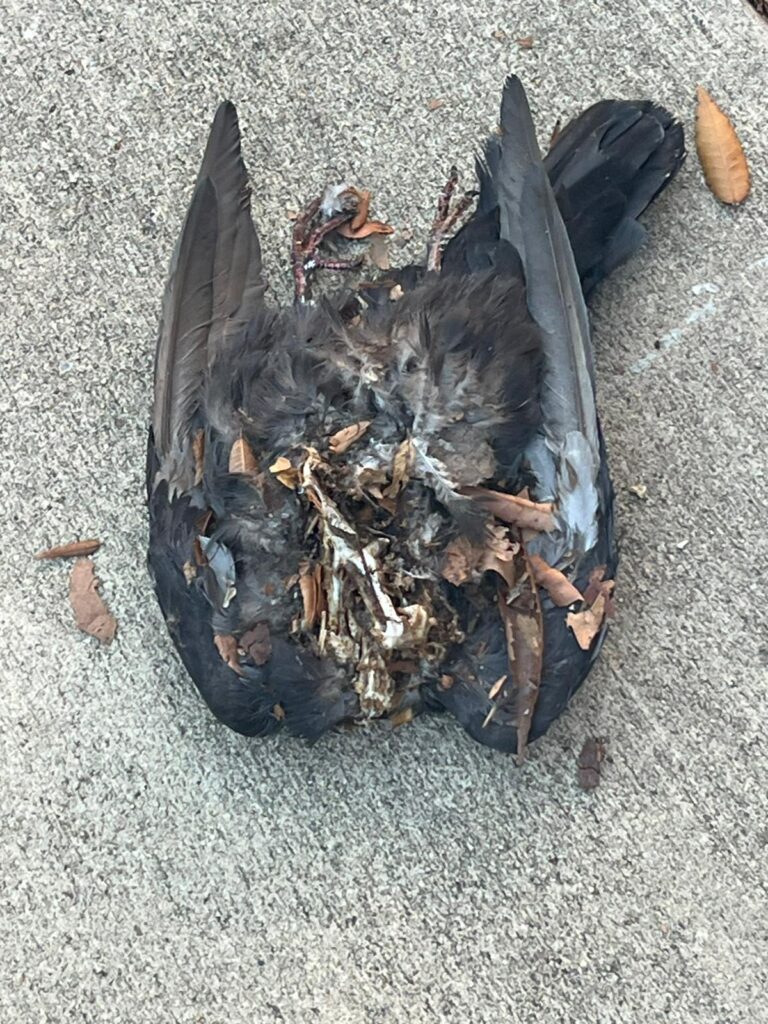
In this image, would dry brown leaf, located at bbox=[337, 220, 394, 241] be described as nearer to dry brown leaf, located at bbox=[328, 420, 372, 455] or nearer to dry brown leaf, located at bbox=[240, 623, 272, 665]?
dry brown leaf, located at bbox=[328, 420, 372, 455]

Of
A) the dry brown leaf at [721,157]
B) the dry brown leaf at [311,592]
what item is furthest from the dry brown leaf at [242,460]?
the dry brown leaf at [721,157]

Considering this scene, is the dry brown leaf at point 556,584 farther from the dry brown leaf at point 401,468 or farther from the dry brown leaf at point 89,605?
the dry brown leaf at point 89,605

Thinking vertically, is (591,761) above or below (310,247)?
below

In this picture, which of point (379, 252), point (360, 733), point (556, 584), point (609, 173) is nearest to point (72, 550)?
point (360, 733)

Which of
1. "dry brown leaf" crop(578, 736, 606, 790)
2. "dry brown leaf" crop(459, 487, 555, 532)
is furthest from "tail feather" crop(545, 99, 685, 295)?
"dry brown leaf" crop(578, 736, 606, 790)

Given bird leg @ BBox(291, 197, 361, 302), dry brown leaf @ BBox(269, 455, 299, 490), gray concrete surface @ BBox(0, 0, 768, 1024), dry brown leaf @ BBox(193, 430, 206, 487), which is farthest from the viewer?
bird leg @ BBox(291, 197, 361, 302)

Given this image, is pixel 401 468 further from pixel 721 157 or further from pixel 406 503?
pixel 721 157
